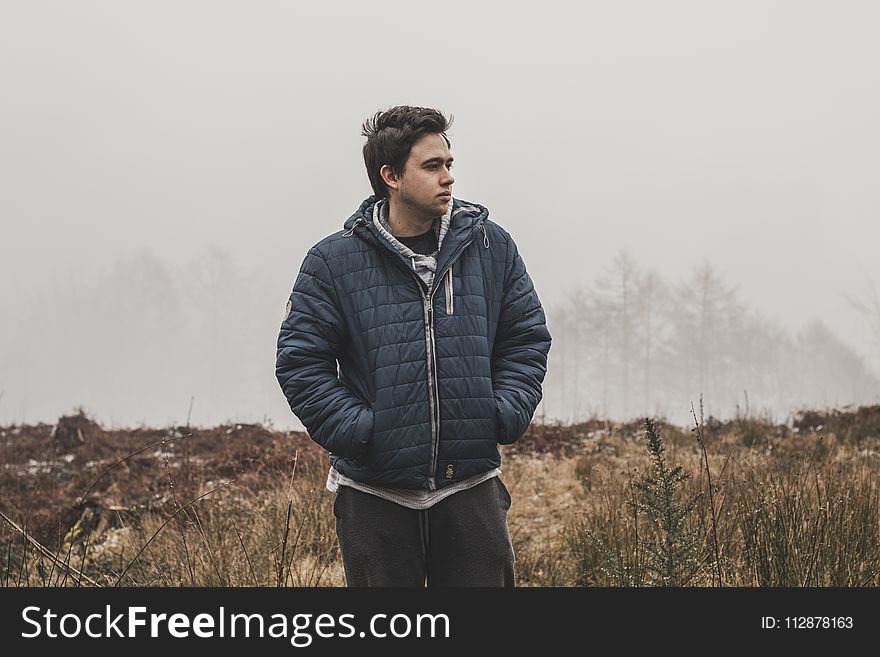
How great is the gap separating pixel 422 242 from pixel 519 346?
48 cm

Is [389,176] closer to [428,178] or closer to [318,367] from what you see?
[428,178]

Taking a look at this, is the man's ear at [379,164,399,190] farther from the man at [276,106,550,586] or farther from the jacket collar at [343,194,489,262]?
the jacket collar at [343,194,489,262]

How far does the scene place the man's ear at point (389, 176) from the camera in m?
2.63

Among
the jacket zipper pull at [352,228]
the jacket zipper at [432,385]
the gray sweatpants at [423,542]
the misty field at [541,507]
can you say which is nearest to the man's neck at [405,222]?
the jacket zipper pull at [352,228]

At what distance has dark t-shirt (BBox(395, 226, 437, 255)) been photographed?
105 inches

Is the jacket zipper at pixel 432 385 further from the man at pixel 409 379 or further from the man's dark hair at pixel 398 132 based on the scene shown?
the man's dark hair at pixel 398 132

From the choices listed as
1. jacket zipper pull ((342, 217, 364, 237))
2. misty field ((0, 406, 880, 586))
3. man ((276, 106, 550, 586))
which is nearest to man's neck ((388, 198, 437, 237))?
man ((276, 106, 550, 586))

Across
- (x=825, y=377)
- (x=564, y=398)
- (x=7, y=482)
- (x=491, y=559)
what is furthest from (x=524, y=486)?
(x=825, y=377)

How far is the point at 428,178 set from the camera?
2541 millimetres

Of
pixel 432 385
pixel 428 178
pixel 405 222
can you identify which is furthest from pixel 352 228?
pixel 432 385

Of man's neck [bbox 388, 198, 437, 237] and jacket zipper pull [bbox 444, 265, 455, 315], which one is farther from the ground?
man's neck [bbox 388, 198, 437, 237]

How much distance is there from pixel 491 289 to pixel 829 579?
2.15 m

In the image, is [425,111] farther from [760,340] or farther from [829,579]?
[760,340]

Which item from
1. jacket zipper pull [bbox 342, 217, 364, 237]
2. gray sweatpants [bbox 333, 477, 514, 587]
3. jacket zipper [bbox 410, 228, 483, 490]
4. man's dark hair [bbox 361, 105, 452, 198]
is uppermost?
man's dark hair [bbox 361, 105, 452, 198]
